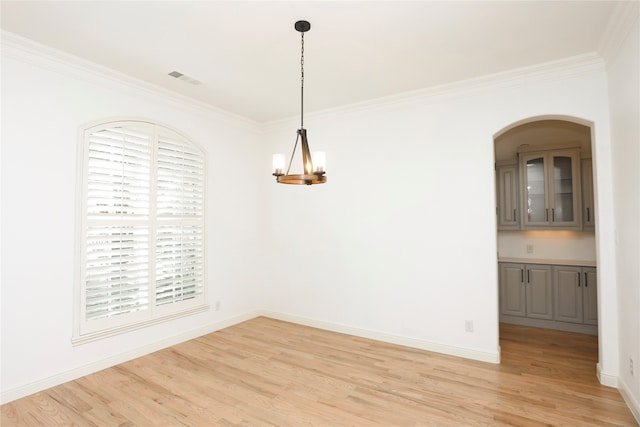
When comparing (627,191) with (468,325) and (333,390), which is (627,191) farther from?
(333,390)

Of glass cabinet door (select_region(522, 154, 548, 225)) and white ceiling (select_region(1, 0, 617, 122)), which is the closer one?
white ceiling (select_region(1, 0, 617, 122))

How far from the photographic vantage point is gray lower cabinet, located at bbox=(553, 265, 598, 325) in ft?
14.5

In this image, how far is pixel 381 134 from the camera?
4398 mm

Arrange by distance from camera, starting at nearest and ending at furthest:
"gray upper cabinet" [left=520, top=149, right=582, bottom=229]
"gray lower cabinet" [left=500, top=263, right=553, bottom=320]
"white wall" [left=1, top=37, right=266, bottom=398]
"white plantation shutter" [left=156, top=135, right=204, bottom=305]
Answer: "white wall" [left=1, top=37, right=266, bottom=398] < "white plantation shutter" [left=156, top=135, right=204, bottom=305] < "gray lower cabinet" [left=500, top=263, right=553, bottom=320] < "gray upper cabinet" [left=520, top=149, right=582, bottom=229]

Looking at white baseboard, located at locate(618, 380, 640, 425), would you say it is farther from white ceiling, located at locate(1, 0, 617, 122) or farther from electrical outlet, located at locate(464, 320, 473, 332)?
white ceiling, located at locate(1, 0, 617, 122)

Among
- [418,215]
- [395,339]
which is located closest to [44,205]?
[418,215]

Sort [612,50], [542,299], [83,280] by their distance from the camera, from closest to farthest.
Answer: [612,50]
[83,280]
[542,299]

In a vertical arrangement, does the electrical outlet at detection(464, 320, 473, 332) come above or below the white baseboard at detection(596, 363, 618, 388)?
above

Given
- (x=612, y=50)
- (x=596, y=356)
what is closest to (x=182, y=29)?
(x=612, y=50)

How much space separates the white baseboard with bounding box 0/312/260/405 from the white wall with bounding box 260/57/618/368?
112 centimetres

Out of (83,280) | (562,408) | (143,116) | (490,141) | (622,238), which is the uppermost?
(143,116)

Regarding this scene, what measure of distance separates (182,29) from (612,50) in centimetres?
362

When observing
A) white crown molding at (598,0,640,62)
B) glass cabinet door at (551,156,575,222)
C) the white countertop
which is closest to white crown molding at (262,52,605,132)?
white crown molding at (598,0,640,62)

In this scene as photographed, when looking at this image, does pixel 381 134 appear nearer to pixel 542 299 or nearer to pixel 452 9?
pixel 452 9
